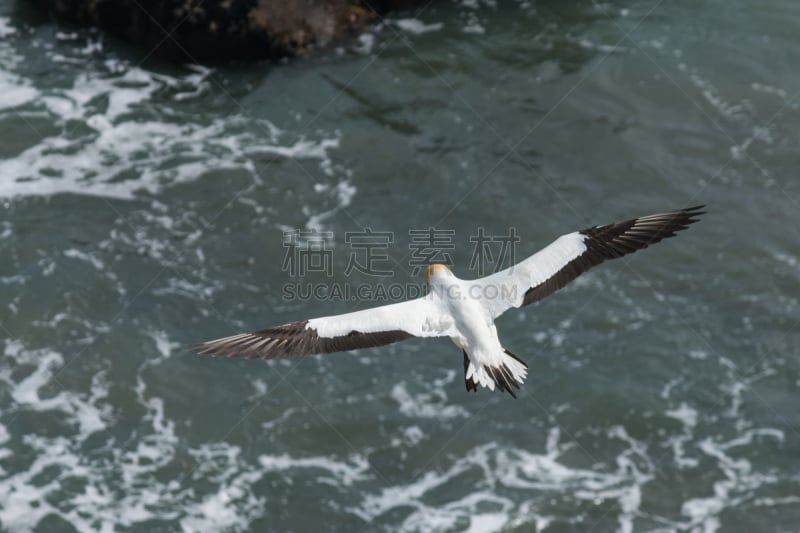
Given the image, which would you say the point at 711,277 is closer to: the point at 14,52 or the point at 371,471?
the point at 371,471

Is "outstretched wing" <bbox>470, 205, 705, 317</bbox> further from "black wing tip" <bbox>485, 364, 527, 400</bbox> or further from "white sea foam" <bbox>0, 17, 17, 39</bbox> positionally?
"white sea foam" <bbox>0, 17, 17, 39</bbox>

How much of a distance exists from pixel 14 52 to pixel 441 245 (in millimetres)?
8255

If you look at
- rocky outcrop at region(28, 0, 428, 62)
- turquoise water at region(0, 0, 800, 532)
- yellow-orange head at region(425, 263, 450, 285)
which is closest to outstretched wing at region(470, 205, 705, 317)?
yellow-orange head at region(425, 263, 450, 285)

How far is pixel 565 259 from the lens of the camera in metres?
10.5

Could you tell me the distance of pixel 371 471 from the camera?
1454 centimetres

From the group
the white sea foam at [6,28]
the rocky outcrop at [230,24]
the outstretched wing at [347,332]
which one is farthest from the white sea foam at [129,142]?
the outstretched wing at [347,332]

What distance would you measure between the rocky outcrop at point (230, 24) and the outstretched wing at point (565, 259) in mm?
9795

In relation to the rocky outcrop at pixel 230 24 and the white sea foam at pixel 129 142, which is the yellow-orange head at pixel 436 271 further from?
the rocky outcrop at pixel 230 24

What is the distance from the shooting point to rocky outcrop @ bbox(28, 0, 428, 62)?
18828 mm

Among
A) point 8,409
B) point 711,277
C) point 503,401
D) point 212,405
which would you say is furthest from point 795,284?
point 8,409

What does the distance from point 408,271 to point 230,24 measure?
222 inches

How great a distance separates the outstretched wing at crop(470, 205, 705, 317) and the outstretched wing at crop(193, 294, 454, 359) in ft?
1.84

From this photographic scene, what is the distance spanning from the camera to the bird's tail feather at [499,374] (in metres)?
9.76

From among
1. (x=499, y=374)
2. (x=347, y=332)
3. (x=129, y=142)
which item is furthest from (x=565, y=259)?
(x=129, y=142)
